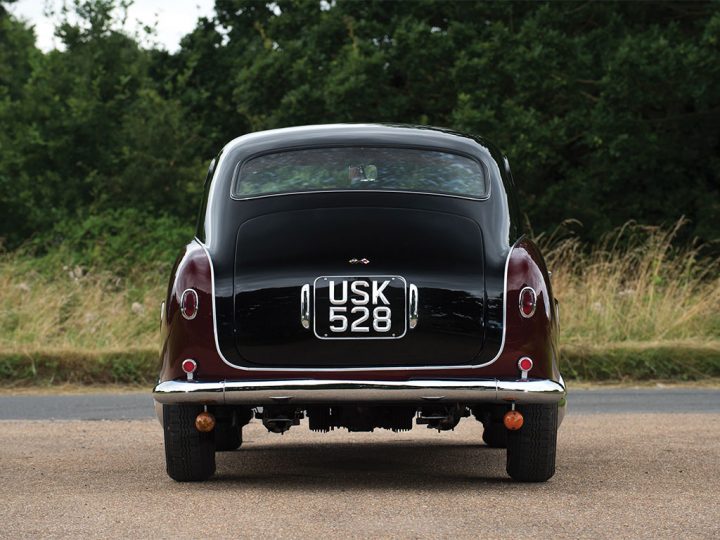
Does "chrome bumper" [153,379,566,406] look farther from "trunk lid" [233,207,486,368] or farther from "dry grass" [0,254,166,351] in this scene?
"dry grass" [0,254,166,351]

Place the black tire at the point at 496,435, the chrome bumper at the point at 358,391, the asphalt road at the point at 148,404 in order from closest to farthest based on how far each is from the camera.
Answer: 1. the chrome bumper at the point at 358,391
2. the black tire at the point at 496,435
3. the asphalt road at the point at 148,404

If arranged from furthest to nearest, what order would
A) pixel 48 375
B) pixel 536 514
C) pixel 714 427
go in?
pixel 48 375, pixel 714 427, pixel 536 514

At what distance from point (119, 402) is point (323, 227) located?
19.2ft

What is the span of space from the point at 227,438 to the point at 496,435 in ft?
5.38

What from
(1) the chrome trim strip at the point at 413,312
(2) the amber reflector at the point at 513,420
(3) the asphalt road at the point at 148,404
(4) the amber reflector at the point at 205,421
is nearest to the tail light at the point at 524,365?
(2) the amber reflector at the point at 513,420

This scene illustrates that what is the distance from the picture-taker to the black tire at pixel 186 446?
6641 millimetres

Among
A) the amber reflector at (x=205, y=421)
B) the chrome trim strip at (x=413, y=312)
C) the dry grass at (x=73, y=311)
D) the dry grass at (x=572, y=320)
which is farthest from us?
the dry grass at (x=73, y=311)

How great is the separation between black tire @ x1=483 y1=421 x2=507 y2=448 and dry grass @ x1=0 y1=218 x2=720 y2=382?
209 inches

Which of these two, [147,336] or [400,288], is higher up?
[400,288]

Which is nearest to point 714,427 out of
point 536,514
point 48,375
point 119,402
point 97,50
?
point 536,514

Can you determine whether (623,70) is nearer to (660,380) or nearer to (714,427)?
(660,380)

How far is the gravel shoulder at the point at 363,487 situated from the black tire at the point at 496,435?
0.11 m

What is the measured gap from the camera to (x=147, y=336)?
1505 centimetres

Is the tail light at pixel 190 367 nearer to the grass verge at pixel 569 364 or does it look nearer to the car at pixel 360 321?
the car at pixel 360 321
